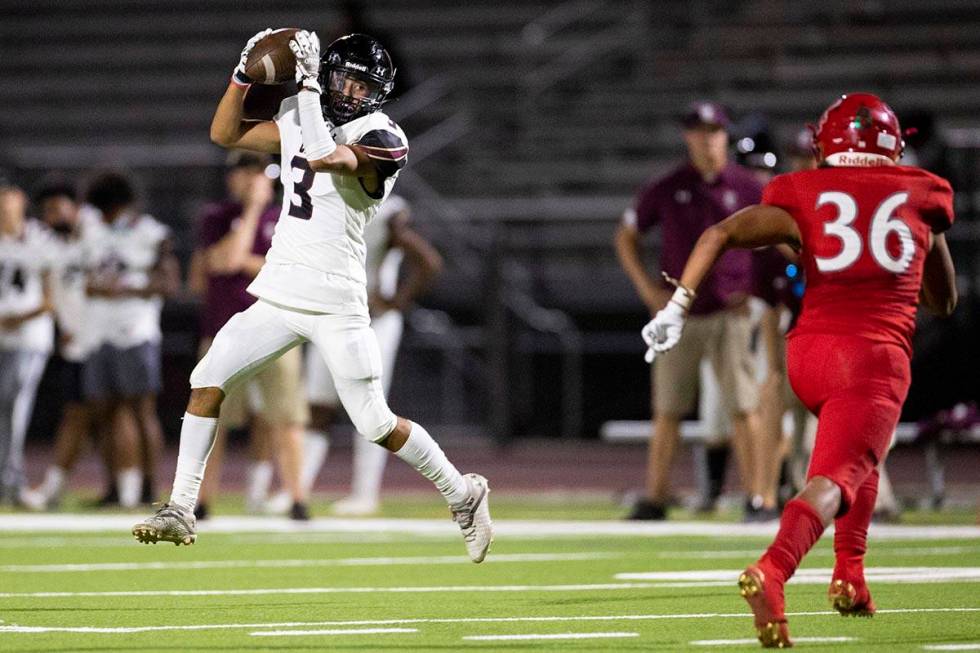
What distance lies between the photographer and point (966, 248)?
54.1 ft

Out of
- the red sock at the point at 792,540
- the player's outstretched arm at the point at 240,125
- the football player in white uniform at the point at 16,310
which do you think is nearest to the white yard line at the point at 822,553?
the player's outstretched arm at the point at 240,125

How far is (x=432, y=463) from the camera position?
24.1 feet

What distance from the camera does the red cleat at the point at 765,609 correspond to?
519 cm

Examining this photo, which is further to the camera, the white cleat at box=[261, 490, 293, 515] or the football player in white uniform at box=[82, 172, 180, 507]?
the football player in white uniform at box=[82, 172, 180, 507]

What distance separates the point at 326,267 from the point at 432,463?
0.89 m

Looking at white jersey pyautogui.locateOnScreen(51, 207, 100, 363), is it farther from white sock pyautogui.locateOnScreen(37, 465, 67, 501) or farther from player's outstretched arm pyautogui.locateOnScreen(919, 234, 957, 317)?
player's outstretched arm pyautogui.locateOnScreen(919, 234, 957, 317)

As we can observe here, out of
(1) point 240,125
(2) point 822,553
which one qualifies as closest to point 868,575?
(2) point 822,553

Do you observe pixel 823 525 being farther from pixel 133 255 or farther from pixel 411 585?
pixel 133 255

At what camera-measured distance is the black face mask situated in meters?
13.1

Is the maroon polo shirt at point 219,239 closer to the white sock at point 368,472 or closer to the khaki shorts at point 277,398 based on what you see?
the khaki shorts at point 277,398

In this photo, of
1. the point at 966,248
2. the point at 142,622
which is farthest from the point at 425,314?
the point at 142,622

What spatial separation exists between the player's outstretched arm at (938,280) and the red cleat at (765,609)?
145cm

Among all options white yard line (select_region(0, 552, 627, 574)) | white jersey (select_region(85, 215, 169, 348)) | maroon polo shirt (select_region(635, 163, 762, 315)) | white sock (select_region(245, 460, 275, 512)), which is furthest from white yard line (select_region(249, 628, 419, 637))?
white jersey (select_region(85, 215, 169, 348))

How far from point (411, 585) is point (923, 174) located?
2719mm
